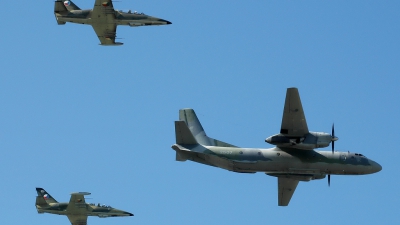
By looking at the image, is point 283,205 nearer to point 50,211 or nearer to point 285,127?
point 285,127

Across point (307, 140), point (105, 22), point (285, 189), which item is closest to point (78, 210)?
point (105, 22)

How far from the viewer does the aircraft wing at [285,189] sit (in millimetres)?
83312

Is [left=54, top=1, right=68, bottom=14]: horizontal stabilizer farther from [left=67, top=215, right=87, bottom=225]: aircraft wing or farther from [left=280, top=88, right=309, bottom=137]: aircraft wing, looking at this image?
[left=67, top=215, right=87, bottom=225]: aircraft wing

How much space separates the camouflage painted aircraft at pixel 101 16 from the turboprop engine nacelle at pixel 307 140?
21.7m

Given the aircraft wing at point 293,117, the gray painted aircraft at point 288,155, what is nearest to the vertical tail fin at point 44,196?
the gray painted aircraft at point 288,155

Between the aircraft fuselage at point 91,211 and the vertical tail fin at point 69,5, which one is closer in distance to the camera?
the vertical tail fin at point 69,5

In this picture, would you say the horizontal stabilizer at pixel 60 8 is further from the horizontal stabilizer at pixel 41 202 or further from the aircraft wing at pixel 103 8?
the horizontal stabilizer at pixel 41 202

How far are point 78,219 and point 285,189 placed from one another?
41.3 m

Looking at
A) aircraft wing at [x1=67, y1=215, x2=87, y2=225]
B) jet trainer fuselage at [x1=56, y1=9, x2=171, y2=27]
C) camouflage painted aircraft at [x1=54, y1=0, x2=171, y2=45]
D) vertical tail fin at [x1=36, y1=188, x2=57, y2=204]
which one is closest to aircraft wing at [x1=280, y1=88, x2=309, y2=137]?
camouflage painted aircraft at [x1=54, y1=0, x2=171, y2=45]

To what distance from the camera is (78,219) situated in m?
115

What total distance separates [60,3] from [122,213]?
34.5 metres

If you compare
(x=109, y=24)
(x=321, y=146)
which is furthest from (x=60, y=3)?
(x=321, y=146)

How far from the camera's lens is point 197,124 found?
87000 millimetres

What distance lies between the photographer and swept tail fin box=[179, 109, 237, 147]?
8225 cm
